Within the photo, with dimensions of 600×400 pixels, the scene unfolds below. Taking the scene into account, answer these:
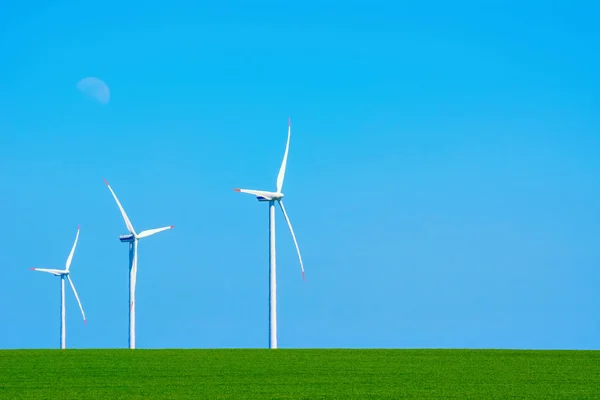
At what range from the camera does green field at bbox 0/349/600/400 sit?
25406 mm

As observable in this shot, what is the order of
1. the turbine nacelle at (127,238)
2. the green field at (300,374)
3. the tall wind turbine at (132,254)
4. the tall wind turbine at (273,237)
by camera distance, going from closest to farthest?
the green field at (300,374) < the tall wind turbine at (273,237) < the tall wind turbine at (132,254) < the turbine nacelle at (127,238)

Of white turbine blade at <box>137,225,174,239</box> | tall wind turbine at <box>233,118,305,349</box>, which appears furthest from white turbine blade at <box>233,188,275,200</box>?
white turbine blade at <box>137,225,174,239</box>

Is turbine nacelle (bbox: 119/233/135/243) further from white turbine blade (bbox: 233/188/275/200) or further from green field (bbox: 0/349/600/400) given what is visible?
green field (bbox: 0/349/600/400)

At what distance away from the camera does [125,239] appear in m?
57.8

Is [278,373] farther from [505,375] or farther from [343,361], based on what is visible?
[505,375]

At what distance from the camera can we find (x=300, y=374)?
1215 inches

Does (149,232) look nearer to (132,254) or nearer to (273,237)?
(132,254)

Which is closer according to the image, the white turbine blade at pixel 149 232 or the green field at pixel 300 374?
the green field at pixel 300 374

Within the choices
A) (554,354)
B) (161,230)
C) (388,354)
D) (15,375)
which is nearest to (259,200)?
(161,230)

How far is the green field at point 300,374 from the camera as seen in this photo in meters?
25.4

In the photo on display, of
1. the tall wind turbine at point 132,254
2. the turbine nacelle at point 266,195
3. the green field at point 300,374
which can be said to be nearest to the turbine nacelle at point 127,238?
the tall wind turbine at point 132,254

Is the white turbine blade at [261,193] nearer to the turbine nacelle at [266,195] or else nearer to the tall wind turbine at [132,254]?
the turbine nacelle at [266,195]

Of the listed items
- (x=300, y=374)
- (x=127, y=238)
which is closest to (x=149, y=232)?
(x=127, y=238)

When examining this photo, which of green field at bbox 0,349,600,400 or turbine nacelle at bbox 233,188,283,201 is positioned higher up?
turbine nacelle at bbox 233,188,283,201
